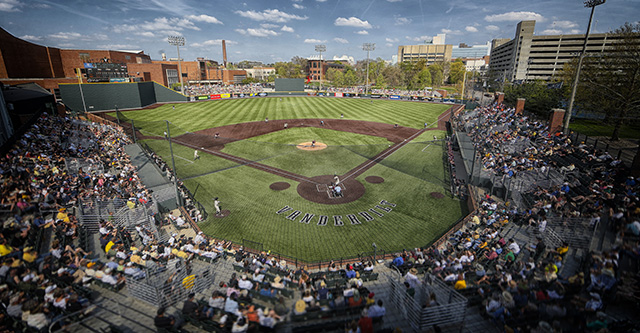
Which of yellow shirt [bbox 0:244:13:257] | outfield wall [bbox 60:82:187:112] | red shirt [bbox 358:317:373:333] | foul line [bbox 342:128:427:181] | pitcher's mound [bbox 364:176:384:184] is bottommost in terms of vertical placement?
pitcher's mound [bbox 364:176:384:184]

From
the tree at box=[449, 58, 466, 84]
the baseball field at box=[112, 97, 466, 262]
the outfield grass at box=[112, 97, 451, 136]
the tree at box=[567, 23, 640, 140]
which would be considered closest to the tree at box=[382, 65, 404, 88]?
the tree at box=[449, 58, 466, 84]

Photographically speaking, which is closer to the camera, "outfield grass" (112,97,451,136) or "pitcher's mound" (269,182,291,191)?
"pitcher's mound" (269,182,291,191)

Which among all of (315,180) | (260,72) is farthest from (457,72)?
(315,180)

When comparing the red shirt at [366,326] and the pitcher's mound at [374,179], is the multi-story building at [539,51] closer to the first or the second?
the pitcher's mound at [374,179]

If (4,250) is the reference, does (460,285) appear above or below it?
below

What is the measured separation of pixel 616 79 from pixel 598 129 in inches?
417

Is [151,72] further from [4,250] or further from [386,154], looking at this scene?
[4,250]

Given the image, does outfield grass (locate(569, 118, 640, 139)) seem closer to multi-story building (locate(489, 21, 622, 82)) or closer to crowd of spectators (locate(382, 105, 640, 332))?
crowd of spectators (locate(382, 105, 640, 332))

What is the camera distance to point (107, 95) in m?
60.3

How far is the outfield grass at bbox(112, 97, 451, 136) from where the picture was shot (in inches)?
1966

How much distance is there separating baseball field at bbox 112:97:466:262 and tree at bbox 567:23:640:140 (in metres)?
16.3

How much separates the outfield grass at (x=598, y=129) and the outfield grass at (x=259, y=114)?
2089 centimetres

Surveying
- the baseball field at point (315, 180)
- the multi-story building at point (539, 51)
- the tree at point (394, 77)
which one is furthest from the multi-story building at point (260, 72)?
the baseball field at point (315, 180)

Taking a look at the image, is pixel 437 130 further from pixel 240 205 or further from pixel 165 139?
pixel 165 139
